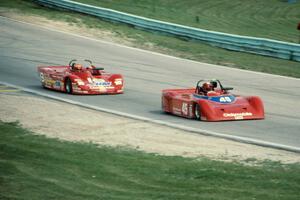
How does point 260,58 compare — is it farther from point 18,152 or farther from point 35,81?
point 18,152

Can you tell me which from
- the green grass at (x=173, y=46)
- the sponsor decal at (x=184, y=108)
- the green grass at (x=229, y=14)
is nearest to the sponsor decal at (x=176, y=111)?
the sponsor decal at (x=184, y=108)

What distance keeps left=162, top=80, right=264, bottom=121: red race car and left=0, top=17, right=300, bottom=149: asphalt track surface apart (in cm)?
23

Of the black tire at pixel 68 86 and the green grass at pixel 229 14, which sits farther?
the green grass at pixel 229 14

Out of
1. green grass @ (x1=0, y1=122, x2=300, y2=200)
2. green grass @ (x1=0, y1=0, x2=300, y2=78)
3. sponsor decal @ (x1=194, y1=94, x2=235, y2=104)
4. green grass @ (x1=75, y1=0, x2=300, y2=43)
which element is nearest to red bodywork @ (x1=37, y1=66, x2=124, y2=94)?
sponsor decal @ (x1=194, y1=94, x2=235, y2=104)

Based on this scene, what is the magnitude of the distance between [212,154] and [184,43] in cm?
1934

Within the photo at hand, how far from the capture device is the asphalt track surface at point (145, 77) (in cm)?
1942

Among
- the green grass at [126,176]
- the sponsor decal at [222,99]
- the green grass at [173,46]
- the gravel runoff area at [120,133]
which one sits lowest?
the green grass at [126,176]

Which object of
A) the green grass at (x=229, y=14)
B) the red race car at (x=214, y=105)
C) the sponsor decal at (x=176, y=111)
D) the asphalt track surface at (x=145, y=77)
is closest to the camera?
the asphalt track surface at (x=145, y=77)

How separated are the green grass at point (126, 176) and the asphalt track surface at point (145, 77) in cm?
307

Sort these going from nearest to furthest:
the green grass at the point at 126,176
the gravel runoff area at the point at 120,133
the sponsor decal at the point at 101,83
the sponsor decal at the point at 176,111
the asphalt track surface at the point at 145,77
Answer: the green grass at the point at 126,176
the gravel runoff area at the point at 120,133
the asphalt track surface at the point at 145,77
the sponsor decal at the point at 176,111
the sponsor decal at the point at 101,83

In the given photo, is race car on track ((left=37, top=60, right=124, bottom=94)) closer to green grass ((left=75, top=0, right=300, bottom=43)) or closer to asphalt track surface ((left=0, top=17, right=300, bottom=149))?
asphalt track surface ((left=0, top=17, right=300, bottom=149))

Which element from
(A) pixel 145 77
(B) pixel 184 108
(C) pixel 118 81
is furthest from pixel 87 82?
(B) pixel 184 108

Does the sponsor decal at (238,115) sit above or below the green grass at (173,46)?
below

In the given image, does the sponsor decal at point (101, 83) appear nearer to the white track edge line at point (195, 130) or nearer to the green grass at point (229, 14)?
the white track edge line at point (195, 130)
